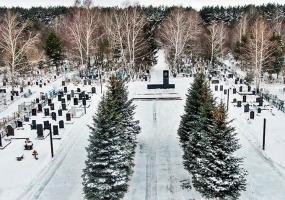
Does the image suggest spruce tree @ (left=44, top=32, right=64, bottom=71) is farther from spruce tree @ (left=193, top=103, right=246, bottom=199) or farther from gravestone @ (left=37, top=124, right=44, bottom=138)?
spruce tree @ (left=193, top=103, right=246, bottom=199)

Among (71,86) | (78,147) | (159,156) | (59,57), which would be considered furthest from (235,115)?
(59,57)

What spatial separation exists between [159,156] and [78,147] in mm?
5760

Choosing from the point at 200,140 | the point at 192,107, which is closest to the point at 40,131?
the point at 192,107

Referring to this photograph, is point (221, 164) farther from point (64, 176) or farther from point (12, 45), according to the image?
point (12, 45)

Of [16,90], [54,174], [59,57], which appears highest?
[59,57]

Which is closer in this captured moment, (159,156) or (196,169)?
(196,169)

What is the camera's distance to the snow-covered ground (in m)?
19.2

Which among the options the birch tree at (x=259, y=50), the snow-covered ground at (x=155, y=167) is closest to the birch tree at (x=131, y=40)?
the birch tree at (x=259, y=50)

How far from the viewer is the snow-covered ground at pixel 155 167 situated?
19188 mm

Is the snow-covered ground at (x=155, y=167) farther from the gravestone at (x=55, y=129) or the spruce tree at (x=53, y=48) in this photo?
the spruce tree at (x=53, y=48)

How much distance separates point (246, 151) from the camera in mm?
24953

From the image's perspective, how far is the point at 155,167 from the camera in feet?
73.0

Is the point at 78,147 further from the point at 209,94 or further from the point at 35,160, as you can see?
the point at 209,94

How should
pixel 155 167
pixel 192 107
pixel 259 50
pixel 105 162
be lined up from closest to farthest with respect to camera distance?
pixel 105 162, pixel 155 167, pixel 192 107, pixel 259 50
